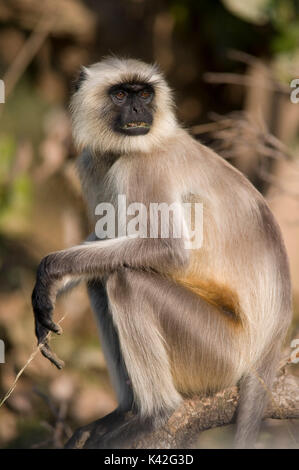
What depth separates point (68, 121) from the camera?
A: 24.7ft

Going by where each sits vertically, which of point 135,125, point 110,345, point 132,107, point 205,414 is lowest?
point 205,414

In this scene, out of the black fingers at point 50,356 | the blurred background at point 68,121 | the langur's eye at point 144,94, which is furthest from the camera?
the blurred background at point 68,121

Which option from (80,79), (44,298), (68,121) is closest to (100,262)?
(44,298)

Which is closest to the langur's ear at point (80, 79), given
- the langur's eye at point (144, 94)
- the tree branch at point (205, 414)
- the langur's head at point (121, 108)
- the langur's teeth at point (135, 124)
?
the langur's head at point (121, 108)

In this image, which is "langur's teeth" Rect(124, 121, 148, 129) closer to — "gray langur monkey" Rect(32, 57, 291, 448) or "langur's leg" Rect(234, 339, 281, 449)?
"gray langur monkey" Rect(32, 57, 291, 448)

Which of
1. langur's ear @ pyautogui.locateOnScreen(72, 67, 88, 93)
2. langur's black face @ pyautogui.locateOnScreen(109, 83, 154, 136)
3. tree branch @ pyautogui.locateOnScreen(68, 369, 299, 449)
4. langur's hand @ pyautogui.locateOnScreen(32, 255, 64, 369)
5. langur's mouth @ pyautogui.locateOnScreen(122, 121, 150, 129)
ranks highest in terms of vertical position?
langur's ear @ pyautogui.locateOnScreen(72, 67, 88, 93)

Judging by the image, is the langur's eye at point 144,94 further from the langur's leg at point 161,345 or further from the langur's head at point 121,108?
the langur's leg at point 161,345

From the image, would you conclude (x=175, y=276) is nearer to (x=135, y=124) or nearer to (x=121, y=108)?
(x=135, y=124)

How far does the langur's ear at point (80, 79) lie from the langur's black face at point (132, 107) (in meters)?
0.29

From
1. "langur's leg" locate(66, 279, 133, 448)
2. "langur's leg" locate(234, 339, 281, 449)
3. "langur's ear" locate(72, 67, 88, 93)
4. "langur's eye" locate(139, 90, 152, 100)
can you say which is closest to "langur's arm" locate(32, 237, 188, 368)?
"langur's leg" locate(66, 279, 133, 448)

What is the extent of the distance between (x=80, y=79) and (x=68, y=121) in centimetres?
310

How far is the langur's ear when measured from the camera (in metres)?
4.43

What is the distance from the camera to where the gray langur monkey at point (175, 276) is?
3.77 m
